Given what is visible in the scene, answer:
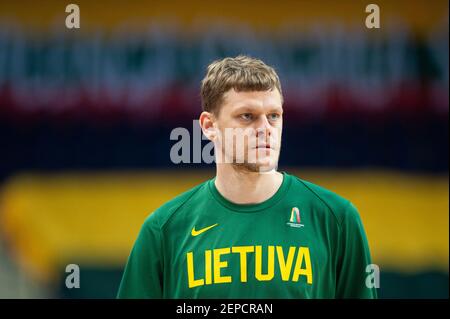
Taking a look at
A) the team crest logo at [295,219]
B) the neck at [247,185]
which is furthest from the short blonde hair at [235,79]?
the team crest logo at [295,219]

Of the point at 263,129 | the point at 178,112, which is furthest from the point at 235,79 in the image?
the point at 178,112

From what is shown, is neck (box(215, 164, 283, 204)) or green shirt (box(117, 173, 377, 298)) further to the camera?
neck (box(215, 164, 283, 204))

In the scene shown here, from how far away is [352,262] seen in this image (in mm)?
2688

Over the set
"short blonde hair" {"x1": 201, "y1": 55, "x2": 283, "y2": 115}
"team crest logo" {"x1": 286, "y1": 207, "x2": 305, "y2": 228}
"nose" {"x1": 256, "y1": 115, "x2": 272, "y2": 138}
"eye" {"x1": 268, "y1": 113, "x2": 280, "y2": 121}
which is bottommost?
"team crest logo" {"x1": 286, "y1": 207, "x2": 305, "y2": 228}

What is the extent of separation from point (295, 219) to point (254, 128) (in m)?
0.41

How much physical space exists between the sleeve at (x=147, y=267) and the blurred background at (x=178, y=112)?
223cm

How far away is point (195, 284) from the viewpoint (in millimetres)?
2629

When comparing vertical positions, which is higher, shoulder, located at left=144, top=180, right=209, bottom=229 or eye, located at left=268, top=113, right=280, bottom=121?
eye, located at left=268, top=113, right=280, bottom=121

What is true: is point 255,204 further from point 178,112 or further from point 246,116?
point 178,112

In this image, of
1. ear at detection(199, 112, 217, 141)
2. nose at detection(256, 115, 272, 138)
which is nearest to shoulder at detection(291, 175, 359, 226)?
nose at detection(256, 115, 272, 138)

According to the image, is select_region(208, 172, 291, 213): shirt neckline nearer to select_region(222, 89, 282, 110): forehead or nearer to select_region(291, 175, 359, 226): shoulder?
select_region(291, 175, 359, 226): shoulder

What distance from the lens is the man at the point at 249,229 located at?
8.52 feet

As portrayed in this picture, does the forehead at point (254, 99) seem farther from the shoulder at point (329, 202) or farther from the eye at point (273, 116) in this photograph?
the shoulder at point (329, 202)

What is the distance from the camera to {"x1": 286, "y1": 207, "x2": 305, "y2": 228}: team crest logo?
2689 millimetres
